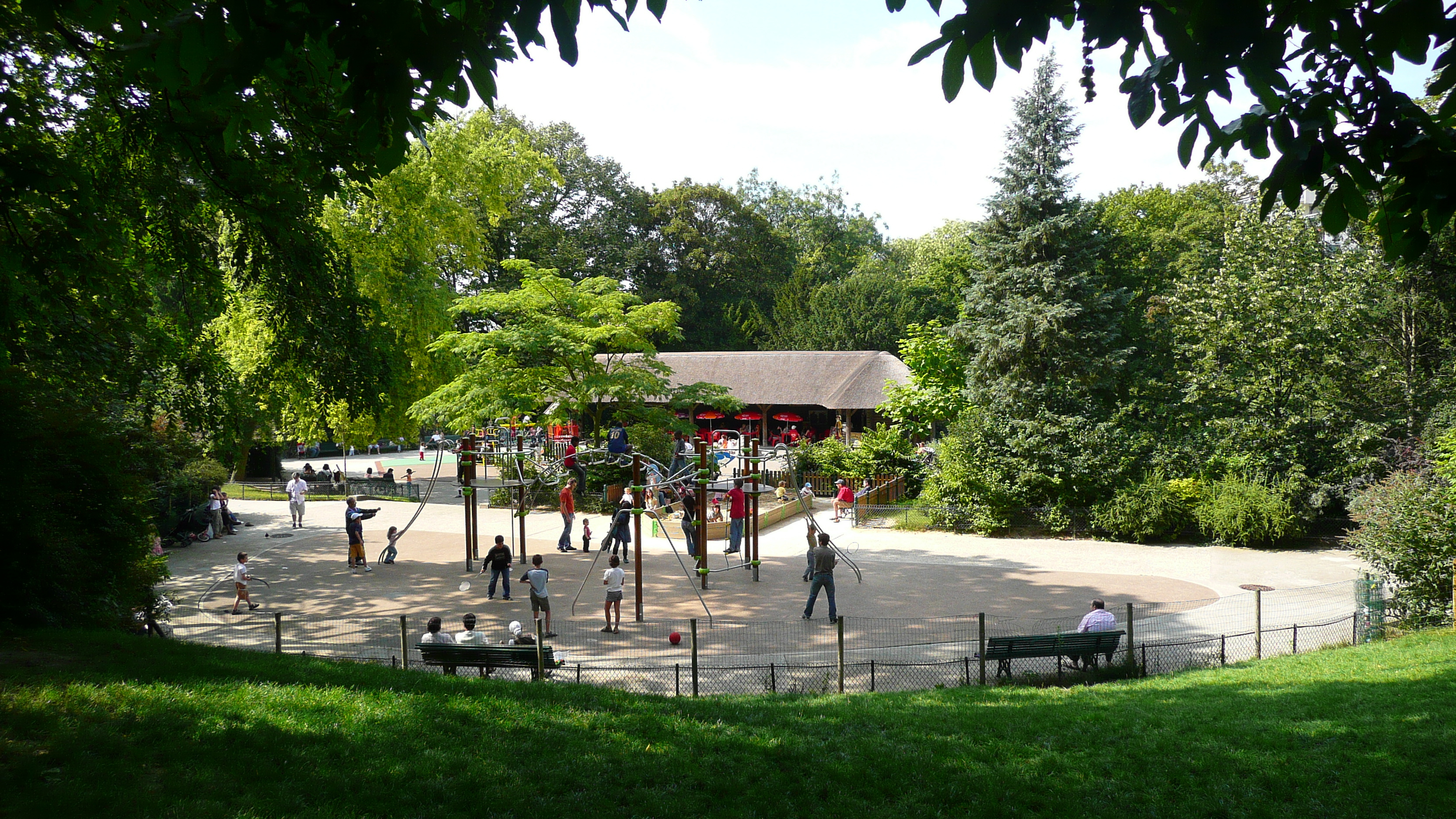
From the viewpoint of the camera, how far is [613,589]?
14.2 metres

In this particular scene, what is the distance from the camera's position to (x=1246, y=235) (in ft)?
78.9

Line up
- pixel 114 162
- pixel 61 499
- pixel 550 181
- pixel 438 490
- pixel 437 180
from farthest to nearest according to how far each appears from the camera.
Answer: pixel 550 181 < pixel 438 490 < pixel 437 180 < pixel 61 499 < pixel 114 162

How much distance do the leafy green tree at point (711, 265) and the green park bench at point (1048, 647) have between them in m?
45.9

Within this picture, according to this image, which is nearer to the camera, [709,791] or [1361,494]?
[709,791]

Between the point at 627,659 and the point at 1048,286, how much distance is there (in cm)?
1835

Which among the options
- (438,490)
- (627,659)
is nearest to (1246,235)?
(627,659)

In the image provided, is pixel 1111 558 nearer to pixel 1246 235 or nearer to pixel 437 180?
pixel 1246 235

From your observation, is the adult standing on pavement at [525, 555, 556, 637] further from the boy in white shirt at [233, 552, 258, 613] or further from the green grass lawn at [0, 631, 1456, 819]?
the boy in white shirt at [233, 552, 258, 613]

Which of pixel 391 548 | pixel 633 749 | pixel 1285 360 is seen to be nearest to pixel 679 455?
pixel 391 548

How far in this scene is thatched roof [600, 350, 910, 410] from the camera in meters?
37.1

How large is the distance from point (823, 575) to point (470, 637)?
5.89m

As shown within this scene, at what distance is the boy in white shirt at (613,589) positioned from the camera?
14055 mm

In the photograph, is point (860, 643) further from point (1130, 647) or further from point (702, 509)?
point (702, 509)

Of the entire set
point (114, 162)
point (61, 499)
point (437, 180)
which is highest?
point (437, 180)
